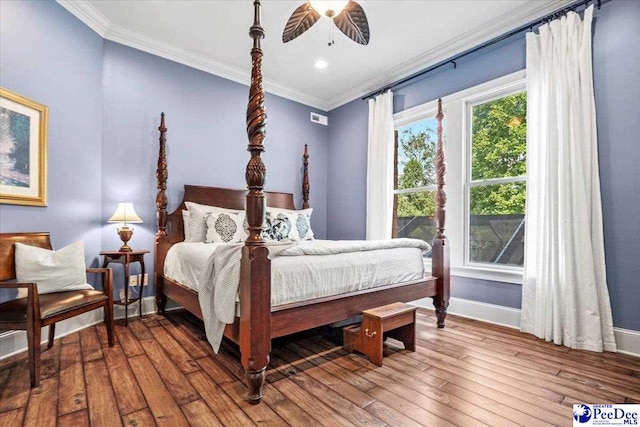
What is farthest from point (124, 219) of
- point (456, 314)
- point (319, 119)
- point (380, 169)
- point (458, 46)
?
point (458, 46)

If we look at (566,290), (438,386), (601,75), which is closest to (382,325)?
(438,386)

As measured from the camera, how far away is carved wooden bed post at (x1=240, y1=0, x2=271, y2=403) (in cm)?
171

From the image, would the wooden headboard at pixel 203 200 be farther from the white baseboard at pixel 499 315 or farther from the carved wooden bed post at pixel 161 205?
the white baseboard at pixel 499 315

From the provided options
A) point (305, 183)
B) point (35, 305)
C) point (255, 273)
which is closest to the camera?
point (255, 273)

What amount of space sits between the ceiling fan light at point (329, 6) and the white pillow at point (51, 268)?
2.46 metres

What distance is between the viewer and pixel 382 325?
2.15 meters

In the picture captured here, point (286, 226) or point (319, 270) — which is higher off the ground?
point (286, 226)

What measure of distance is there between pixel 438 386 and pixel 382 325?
18.5 inches

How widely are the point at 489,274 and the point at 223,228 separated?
2720 millimetres

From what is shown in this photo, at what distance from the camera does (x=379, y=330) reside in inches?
84.5

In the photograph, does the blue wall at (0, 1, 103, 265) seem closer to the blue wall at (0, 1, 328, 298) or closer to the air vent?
the blue wall at (0, 1, 328, 298)

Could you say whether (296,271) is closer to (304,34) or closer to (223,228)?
(223,228)

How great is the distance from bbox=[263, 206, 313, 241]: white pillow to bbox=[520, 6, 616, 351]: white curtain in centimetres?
223

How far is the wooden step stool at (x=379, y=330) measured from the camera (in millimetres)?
2164
